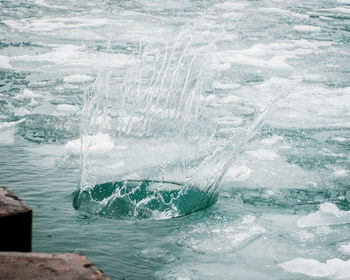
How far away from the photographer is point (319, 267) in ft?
11.4

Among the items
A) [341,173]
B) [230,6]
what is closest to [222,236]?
[341,173]

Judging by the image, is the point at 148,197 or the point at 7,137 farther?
A: the point at 7,137

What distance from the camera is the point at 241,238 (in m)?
3.86

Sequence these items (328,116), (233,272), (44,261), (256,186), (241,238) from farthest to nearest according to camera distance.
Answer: (328,116) < (256,186) < (241,238) < (233,272) < (44,261)

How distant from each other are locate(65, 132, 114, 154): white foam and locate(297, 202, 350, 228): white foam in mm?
2318

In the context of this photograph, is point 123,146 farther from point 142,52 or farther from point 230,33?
point 230,33

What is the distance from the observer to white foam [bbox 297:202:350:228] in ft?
13.6

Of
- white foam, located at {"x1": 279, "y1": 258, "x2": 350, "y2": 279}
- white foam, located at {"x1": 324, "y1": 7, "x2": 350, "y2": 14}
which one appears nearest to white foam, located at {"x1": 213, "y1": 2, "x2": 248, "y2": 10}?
white foam, located at {"x1": 324, "y1": 7, "x2": 350, "y2": 14}

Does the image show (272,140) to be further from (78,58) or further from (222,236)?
(78,58)

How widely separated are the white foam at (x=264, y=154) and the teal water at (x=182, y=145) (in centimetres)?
2

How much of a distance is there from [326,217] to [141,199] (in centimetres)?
152

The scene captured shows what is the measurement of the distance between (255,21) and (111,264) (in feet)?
38.2

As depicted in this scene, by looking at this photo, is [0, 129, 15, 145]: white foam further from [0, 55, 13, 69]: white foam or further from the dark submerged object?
[0, 55, 13, 69]: white foam

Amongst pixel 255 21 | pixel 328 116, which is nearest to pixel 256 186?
pixel 328 116
